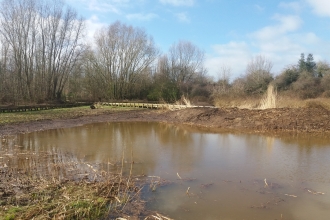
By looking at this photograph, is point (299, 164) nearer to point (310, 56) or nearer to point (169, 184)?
point (169, 184)

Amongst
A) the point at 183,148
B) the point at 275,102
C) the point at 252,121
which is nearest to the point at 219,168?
the point at 183,148

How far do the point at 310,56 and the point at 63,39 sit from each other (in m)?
32.1

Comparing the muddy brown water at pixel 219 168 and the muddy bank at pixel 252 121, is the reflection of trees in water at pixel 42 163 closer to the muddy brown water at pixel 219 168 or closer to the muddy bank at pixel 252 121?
the muddy brown water at pixel 219 168

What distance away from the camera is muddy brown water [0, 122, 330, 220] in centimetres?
473

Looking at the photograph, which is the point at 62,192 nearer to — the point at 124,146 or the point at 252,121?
the point at 124,146

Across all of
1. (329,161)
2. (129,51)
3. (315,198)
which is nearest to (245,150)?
(329,161)

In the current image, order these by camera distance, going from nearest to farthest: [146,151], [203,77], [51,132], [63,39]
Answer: [146,151], [51,132], [63,39], [203,77]

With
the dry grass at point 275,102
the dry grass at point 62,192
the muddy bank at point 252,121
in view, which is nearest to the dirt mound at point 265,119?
the muddy bank at point 252,121

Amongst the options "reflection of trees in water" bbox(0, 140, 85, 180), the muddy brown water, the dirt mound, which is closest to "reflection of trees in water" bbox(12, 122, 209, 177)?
the muddy brown water

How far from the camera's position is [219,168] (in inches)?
281

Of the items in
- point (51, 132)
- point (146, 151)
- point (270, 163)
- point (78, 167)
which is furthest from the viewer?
point (51, 132)

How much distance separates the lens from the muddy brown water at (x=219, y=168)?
15.5 ft

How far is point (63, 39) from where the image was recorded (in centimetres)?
3109

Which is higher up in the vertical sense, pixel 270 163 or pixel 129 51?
pixel 129 51
